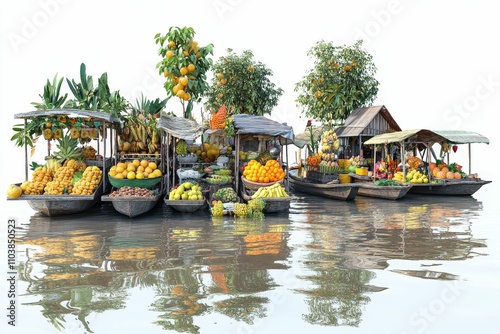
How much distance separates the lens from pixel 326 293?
19.7ft

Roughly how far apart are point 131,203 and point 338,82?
17.1m

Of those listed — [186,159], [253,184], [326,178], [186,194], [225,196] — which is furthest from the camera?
[326,178]

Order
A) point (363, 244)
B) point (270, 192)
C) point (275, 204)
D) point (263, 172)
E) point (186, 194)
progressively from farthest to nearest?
point (263, 172), point (270, 192), point (275, 204), point (186, 194), point (363, 244)

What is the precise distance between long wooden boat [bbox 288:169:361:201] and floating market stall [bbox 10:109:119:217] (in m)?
7.58

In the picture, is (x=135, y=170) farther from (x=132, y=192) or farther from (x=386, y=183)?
(x=386, y=183)

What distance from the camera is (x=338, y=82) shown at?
87.0ft

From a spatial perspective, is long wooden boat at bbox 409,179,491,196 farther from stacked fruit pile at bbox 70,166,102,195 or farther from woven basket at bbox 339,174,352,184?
stacked fruit pile at bbox 70,166,102,195

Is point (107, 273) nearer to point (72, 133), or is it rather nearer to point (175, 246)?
point (175, 246)

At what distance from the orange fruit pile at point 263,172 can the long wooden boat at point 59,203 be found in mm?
4080

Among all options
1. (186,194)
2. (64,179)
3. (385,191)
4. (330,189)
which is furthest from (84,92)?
(385,191)

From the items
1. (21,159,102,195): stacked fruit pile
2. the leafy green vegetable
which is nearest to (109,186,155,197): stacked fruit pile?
(21,159,102,195): stacked fruit pile

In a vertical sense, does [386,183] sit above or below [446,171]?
below

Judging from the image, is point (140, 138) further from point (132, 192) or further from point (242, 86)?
point (242, 86)

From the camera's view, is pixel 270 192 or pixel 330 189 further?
pixel 330 189
